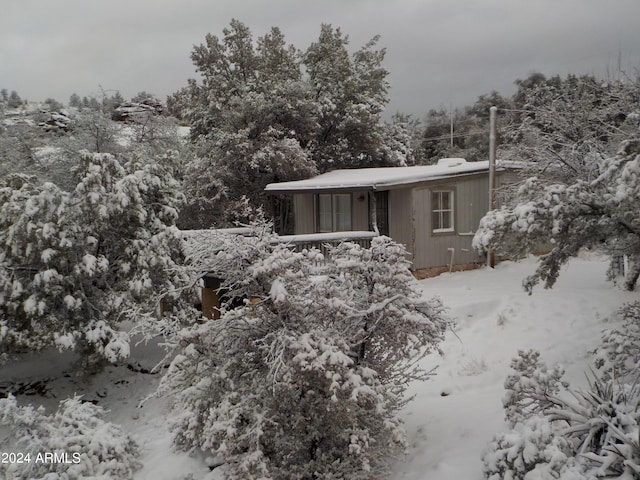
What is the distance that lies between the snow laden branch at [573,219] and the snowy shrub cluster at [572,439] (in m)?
1.75

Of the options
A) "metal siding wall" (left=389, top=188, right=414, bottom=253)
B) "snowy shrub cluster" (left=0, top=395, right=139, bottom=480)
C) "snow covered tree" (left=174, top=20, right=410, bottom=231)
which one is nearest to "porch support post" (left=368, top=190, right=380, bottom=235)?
"metal siding wall" (left=389, top=188, right=414, bottom=253)

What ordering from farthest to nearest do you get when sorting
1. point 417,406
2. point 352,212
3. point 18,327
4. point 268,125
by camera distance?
point 268,125
point 352,212
point 18,327
point 417,406

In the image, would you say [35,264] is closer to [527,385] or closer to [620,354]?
[527,385]

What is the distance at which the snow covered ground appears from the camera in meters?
5.46

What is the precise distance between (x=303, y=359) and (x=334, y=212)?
1009cm

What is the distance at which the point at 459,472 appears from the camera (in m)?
4.80

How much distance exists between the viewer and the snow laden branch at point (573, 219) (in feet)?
17.2

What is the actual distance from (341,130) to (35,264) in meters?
14.6

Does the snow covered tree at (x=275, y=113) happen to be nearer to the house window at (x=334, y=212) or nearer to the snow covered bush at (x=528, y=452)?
the house window at (x=334, y=212)

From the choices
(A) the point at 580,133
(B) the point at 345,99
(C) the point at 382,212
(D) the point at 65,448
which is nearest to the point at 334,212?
(C) the point at 382,212

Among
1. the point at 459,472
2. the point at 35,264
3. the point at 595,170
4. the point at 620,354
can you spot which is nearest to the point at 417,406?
the point at 459,472

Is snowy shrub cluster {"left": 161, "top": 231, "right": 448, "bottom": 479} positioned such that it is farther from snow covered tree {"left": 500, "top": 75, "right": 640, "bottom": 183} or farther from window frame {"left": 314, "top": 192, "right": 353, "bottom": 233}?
window frame {"left": 314, "top": 192, "right": 353, "bottom": 233}

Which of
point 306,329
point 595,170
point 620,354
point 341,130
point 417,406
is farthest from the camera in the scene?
point 341,130

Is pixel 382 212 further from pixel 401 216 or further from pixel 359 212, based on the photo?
pixel 359 212
